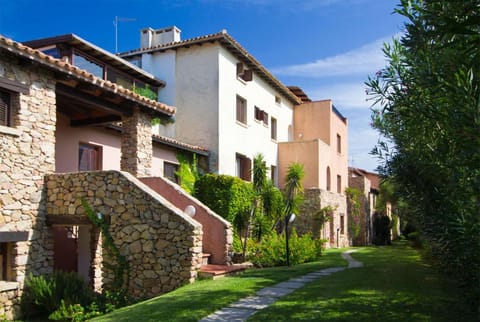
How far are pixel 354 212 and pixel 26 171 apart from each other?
989 inches

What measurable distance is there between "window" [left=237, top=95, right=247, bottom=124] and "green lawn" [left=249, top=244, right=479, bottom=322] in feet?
41.4

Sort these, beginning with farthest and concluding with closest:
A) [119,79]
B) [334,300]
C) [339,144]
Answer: [339,144], [119,79], [334,300]

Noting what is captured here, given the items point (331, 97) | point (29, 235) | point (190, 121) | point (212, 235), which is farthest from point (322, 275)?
point (331, 97)

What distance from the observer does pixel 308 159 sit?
2581 cm

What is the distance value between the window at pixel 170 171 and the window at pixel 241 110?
4928 mm

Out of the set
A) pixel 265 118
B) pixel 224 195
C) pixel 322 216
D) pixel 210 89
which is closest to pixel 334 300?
pixel 224 195

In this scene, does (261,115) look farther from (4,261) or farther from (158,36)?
(4,261)

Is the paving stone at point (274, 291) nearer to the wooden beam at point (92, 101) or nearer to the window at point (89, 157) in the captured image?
the wooden beam at point (92, 101)

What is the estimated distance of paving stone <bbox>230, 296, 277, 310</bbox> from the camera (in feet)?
26.6

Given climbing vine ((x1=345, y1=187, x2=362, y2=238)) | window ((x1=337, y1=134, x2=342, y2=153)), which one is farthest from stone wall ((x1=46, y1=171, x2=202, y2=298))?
climbing vine ((x1=345, y1=187, x2=362, y2=238))

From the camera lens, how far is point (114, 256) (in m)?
11.0

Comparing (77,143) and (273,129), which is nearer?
(77,143)

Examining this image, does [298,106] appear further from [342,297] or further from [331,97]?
[342,297]

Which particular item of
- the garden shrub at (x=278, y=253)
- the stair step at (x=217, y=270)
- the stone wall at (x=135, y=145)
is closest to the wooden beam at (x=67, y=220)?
the stone wall at (x=135, y=145)
